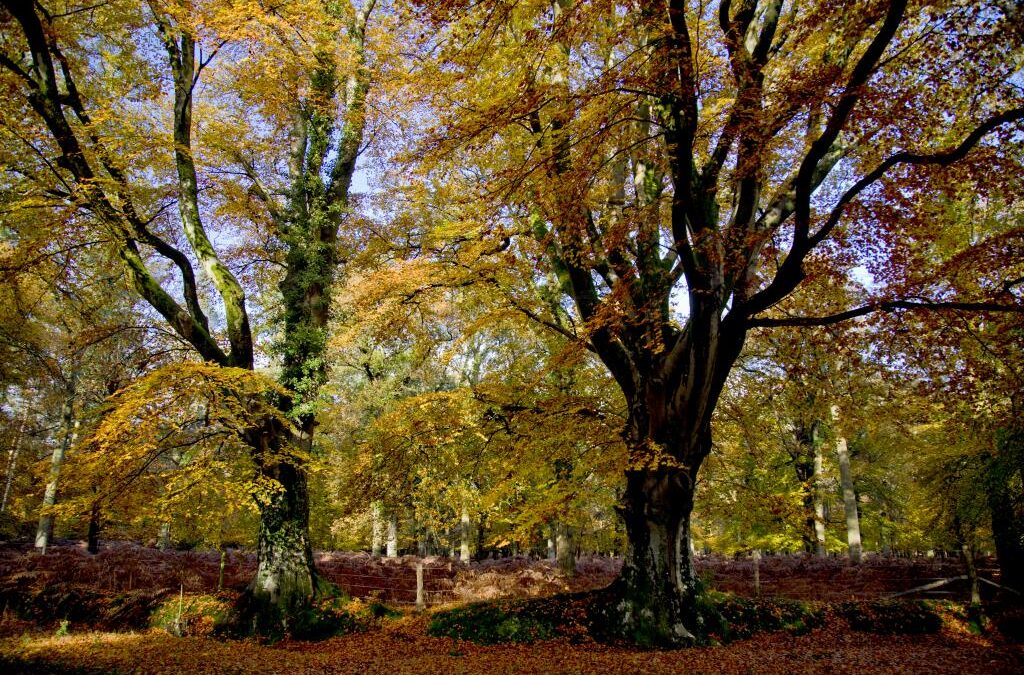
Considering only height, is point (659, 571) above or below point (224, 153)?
below

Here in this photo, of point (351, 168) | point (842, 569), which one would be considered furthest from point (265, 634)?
point (842, 569)

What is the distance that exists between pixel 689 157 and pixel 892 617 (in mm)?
9878

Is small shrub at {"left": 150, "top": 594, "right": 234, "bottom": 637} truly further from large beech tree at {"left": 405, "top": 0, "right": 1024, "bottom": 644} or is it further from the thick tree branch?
the thick tree branch

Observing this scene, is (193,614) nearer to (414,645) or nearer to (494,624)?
(414,645)

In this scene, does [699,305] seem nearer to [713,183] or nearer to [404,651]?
[713,183]

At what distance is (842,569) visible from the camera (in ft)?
54.2

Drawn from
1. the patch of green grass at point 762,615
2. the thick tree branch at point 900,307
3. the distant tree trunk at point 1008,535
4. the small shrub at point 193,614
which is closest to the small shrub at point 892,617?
the patch of green grass at point 762,615

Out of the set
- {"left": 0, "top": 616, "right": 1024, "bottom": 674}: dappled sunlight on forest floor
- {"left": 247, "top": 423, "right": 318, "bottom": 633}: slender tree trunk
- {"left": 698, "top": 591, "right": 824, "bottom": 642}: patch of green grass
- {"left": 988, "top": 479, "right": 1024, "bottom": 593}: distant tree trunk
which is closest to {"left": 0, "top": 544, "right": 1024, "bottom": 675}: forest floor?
{"left": 0, "top": 616, "right": 1024, "bottom": 674}: dappled sunlight on forest floor

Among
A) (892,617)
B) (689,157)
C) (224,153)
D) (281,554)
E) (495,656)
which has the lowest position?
(892,617)

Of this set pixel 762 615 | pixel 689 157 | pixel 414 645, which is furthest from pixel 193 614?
pixel 689 157

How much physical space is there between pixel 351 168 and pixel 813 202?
10238mm

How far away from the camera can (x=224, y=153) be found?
456 inches

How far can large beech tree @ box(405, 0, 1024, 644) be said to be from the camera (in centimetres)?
532

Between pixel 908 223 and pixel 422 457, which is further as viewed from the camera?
pixel 422 457
